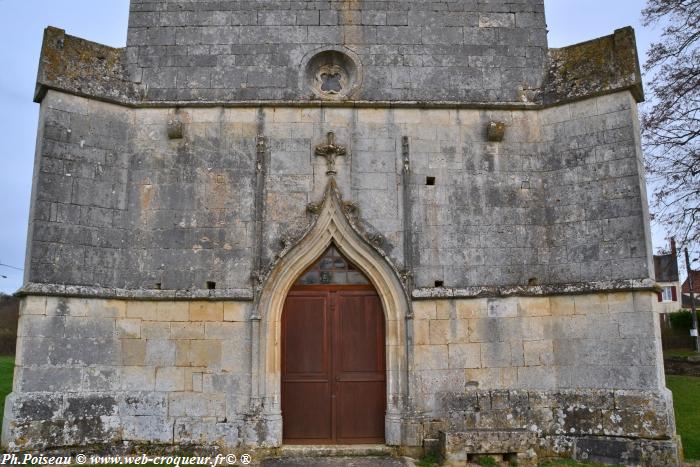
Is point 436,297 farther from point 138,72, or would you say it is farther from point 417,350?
point 138,72

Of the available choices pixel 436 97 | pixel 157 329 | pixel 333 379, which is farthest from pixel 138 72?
pixel 333 379

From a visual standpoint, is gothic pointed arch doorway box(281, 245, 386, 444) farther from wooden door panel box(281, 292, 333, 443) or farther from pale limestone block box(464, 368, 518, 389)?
pale limestone block box(464, 368, 518, 389)

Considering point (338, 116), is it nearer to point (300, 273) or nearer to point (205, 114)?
point (205, 114)

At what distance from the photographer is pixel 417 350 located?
28.2ft

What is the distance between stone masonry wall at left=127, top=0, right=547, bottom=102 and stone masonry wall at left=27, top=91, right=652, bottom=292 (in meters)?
0.38

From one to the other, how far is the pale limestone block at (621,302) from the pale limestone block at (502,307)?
1232 millimetres

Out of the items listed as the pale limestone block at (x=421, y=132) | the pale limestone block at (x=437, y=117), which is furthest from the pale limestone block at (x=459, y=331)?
the pale limestone block at (x=437, y=117)

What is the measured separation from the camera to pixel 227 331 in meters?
8.54

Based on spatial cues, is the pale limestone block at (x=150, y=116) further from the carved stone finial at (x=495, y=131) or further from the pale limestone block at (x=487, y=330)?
the pale limestone block at (x=487, y=330)

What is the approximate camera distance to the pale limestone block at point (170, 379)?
8.39 meters

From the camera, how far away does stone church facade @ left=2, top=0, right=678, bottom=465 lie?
8.20 m

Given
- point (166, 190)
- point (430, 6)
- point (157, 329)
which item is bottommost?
point (157, 329)

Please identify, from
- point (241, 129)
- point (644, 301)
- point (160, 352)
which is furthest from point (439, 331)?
point (241, 129)

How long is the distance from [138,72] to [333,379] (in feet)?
17.6
